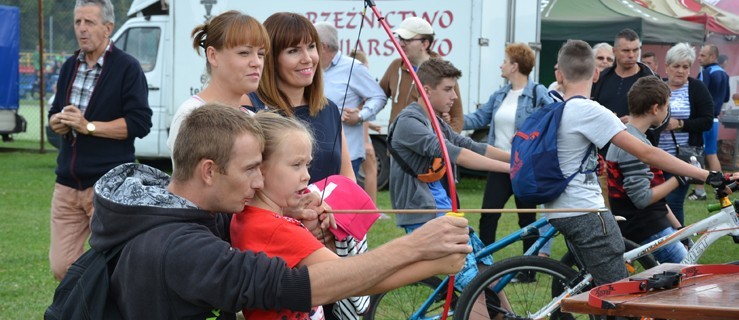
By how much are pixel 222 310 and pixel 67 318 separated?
38 cm

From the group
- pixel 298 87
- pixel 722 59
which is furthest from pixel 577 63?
pixel 722 59

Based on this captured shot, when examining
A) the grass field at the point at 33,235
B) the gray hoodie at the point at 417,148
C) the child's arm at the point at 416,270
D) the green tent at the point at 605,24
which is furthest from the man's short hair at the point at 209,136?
the green tent at the point at 605,24

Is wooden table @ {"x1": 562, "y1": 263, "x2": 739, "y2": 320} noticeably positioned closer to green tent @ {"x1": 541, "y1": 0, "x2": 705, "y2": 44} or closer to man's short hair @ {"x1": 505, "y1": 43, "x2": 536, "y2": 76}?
man's short hair @ {"x1": 505, "y1": 43, "x2": 536, "y2": 76}

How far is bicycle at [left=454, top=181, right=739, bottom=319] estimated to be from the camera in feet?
16.8

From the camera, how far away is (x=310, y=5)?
13.6 metres

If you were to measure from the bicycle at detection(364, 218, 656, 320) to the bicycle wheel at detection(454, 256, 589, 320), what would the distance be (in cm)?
6

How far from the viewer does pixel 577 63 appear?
512 centimetres

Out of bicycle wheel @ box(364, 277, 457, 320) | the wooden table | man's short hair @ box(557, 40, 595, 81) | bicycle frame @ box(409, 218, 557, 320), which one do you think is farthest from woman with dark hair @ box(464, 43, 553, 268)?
the wooden table

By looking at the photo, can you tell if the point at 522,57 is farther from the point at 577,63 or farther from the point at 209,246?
the point at 209,246

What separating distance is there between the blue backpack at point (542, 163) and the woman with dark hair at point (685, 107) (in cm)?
402

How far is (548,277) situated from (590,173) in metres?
0.58

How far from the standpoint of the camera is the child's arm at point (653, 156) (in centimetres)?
482

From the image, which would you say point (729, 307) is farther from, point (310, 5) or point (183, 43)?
point (183, 43)

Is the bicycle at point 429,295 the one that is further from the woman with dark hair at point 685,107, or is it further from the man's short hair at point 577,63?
the woman with dark hair at point 685,107
